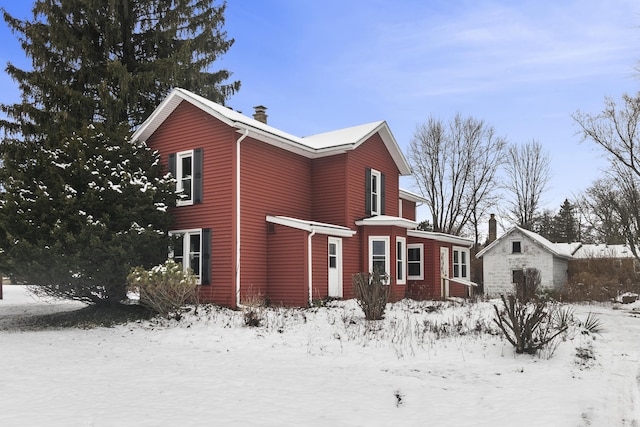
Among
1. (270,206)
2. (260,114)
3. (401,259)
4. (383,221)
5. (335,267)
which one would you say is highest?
(260,114)

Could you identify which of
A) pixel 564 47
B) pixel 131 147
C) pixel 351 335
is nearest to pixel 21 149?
pixel 131 147

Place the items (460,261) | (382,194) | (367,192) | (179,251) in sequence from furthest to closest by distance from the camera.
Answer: (460,261)
(382,194)
(367,192)
(179,251)

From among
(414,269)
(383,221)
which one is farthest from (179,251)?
(414,269)

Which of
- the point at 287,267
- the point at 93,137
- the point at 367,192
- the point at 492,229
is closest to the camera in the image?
the point at 93,137

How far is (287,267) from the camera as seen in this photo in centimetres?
1794

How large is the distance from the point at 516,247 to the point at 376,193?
2012 cm

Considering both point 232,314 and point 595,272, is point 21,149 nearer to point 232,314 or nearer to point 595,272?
point 232,314

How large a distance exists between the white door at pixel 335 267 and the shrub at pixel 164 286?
581cm

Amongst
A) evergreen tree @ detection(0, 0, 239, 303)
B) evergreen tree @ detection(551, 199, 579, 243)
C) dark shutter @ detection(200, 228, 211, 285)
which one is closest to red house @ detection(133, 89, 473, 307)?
dark shutter @ detection(200, 228, 211, 285)

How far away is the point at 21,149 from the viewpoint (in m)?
23.7

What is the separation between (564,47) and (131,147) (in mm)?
13728

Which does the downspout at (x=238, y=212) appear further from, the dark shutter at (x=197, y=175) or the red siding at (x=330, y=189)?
the red siding at (x=330, y=189)

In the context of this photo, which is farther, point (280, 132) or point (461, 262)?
point (461, 262)

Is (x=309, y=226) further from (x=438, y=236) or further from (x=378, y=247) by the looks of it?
(x=438, y=236)
